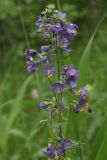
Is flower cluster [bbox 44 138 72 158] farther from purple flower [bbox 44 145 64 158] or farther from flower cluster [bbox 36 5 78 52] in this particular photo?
flower cluster [bbox 36 5 78 52]

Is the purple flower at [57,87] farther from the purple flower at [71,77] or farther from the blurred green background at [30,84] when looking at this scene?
the blurred green background at [30,84]

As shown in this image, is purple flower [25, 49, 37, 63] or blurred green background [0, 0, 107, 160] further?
blurred green background [0, 0, 107, 160]

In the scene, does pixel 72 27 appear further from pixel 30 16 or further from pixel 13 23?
pixel 13 23

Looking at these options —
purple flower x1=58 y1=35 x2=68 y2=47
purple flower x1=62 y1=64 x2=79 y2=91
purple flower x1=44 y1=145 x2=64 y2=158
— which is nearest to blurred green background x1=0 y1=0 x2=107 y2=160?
purple flower x1=44 y1=145 x2=64 y2=158

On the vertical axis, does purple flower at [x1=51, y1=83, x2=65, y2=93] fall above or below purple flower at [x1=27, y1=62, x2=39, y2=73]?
below

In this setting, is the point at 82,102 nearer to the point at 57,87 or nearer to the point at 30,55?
the point at 57,87

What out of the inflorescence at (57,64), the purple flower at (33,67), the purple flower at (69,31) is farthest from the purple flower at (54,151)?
the purple flower at (69,31)

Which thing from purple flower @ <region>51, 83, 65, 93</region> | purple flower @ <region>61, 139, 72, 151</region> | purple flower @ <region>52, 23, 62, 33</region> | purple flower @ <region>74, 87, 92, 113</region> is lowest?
purple flower @ <region>61, 139, 72, 151</region>
